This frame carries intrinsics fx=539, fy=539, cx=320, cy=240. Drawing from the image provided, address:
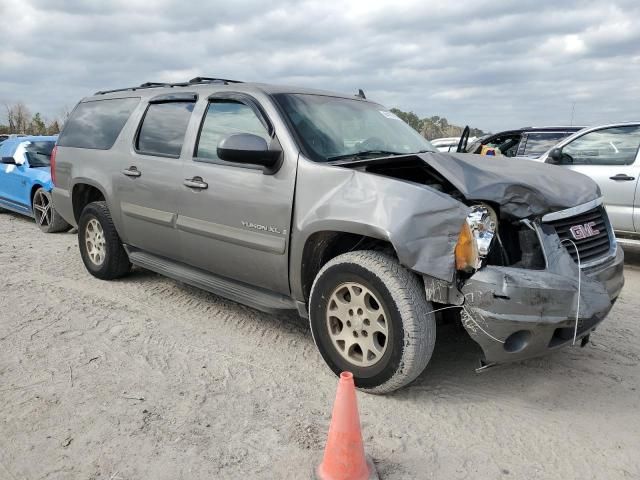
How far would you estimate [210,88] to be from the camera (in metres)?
4.26

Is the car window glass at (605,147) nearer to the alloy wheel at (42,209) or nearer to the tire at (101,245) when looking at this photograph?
the tire at (101,245)

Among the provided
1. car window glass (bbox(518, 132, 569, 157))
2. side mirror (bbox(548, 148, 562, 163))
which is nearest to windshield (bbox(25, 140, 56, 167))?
side mirror (bbox(548, 148, 562, 163))

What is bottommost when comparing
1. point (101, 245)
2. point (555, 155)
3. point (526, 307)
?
point (101, 245)

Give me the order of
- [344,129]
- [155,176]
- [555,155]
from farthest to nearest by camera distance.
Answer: [555,155] → [155,176] → [344,129]

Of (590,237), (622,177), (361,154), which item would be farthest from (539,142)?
(361,154)

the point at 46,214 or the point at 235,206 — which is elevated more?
the point at 235,206

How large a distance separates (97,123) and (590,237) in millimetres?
4485

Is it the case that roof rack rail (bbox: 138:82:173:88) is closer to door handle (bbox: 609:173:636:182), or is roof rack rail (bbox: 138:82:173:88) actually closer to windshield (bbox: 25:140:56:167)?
windshield (bbox: 25:140:56:167)

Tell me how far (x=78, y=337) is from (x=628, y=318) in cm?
441

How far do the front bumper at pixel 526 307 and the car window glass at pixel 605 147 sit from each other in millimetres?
4350

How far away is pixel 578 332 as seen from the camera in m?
2.94

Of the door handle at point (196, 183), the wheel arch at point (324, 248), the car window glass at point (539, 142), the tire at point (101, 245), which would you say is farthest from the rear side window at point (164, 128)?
the car window glass at point (539, 142)

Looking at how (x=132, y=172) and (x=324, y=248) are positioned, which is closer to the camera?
(x=324, y=248)

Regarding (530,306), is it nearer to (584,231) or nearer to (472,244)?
(472,244)
